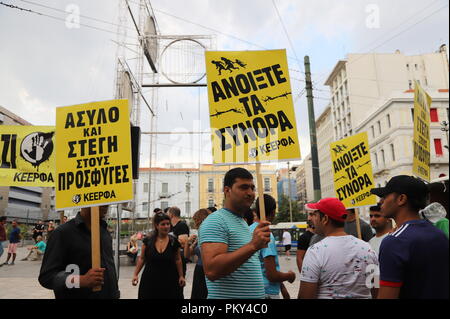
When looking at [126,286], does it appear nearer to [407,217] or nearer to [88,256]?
[88,256]

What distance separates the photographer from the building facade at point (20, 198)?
58.5 meters

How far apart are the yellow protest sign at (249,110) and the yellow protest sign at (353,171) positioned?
105 inches

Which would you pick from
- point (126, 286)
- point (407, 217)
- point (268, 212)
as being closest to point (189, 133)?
point (126, 286)

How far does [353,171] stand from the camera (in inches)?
205

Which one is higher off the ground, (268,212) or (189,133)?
(189,133)

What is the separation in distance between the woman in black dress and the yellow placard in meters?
2.41

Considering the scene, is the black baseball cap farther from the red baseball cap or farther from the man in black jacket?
the man in black jacket

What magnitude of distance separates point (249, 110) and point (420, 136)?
259 cm

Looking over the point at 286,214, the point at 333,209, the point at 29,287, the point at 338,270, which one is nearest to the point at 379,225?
the point at 333,209

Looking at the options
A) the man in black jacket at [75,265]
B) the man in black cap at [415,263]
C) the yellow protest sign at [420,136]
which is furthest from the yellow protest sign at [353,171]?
the man in black jacket at [75,265]

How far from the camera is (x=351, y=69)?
49.8m

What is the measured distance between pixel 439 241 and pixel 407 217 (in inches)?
15.3

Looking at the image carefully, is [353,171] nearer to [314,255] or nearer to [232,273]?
[314,255]
